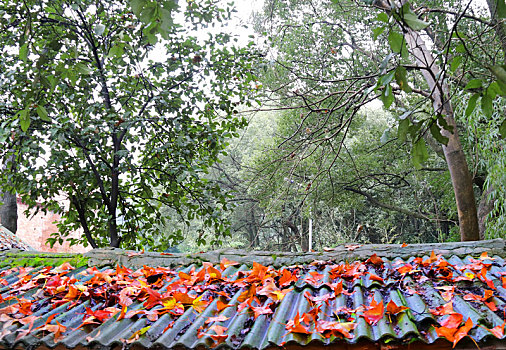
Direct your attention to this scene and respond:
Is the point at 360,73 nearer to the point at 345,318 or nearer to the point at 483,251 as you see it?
the point at 483,251

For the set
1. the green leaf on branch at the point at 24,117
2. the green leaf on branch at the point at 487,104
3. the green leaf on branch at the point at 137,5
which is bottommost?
the green leaf on branch at the point at 487,104

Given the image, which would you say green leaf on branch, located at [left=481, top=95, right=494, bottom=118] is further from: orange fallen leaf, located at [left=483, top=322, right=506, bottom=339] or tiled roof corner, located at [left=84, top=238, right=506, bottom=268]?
tiled roof corner, located at [left=84, top=238, right=506, bottom=268]

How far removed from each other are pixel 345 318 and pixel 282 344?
35cm

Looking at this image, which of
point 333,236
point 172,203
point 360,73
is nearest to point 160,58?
point 172,203

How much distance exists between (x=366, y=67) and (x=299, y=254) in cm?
899

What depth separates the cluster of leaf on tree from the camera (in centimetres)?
392

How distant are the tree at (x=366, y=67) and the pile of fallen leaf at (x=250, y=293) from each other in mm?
869

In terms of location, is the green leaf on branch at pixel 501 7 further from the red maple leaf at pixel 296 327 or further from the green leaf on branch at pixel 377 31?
the red maple leaf at pixel 296 327

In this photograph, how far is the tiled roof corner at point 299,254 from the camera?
Result: 9.30ft

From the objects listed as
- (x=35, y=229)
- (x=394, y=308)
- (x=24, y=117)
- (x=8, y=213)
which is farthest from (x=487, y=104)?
(x=35, y=229)

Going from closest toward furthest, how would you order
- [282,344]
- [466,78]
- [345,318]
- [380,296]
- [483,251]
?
[282,344] → [345,318] → [380,296] → [483,251] → [466,78]

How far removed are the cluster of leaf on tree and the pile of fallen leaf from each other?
2.16 ft

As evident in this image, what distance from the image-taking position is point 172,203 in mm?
6352

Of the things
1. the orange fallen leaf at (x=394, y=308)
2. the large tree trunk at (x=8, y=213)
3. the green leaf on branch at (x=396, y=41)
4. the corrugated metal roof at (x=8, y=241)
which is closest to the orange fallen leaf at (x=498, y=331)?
the orange fallen leaf at (x=394, y=308)
